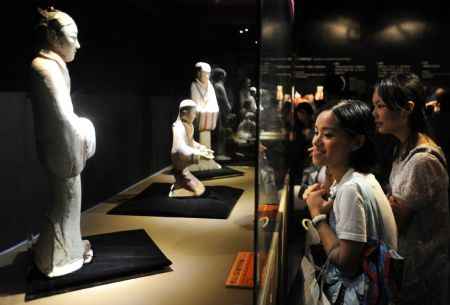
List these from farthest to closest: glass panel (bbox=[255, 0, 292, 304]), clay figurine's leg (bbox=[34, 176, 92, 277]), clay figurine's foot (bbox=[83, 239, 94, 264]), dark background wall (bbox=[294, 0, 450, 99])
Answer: dark background wall (bbox=[294, 0, 450, 99]), clay figurine's foot (bbox=[83, 239, 94, 264]), clay figurine's leg (bbox=[34, 176, 92, 277]), glass panel (bbox=[255, 0, 292, 304])

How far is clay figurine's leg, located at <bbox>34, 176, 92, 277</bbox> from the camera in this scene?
1.63 m

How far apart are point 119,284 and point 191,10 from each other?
1.07m

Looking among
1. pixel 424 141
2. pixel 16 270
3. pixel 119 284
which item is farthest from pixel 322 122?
pixel 16 270

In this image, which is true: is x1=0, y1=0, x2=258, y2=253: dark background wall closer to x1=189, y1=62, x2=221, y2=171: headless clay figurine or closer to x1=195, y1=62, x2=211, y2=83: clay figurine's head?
x1=195, y1=62, x2=211, y2=83: clay figurine's head

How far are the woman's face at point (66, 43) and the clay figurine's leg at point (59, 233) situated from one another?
0.47 m

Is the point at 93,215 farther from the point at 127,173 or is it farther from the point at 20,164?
the point at 20,164

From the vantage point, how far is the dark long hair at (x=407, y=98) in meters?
1.47

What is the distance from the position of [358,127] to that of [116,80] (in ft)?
4.54

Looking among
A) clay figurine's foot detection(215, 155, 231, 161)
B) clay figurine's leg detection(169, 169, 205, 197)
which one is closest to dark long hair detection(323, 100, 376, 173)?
clay figurine's foot detection(215, 155, 231, 161)

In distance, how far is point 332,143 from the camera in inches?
45.8

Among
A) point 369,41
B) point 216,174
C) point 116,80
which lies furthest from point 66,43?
point 369,41

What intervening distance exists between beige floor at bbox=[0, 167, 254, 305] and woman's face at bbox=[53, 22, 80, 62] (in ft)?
2.63

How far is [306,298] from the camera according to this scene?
1.24 metres

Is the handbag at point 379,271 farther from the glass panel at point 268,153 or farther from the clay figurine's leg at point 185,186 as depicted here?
the clay figurine's leg at point 185,186
